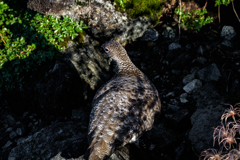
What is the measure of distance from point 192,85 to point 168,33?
2277mm

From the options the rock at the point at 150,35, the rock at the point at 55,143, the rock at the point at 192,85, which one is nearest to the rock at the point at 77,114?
the rock at the point at 55,143

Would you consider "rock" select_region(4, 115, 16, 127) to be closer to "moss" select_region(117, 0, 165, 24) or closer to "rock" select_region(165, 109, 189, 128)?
"rock" select_region(165, 109, 189, 128)

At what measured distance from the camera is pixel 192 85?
549 centimetres

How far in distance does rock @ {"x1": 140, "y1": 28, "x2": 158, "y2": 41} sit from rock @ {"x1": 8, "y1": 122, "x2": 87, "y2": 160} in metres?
3.88

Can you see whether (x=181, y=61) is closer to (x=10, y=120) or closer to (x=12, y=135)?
(x=12, y=135)

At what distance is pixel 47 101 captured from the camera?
18.0ft

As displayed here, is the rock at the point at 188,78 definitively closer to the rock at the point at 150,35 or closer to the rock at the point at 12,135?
the rock at the point at 150,35

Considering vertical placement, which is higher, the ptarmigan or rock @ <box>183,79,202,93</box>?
the ptarmigan

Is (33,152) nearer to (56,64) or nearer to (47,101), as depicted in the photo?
(47,101)

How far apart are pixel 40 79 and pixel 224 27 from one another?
6.09m

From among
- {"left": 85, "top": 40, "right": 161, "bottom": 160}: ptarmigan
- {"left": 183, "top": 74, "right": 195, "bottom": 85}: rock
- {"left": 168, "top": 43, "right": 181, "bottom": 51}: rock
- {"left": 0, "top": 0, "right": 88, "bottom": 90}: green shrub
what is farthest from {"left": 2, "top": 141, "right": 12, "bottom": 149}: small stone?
{"left": 168, "top": 43, "right": 181, "bottom": 51}: rock

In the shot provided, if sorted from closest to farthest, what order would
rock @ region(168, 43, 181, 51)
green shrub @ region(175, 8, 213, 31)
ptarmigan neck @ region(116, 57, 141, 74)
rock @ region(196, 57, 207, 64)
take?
ptarmigan neck @ region(116, 57, 141, 74), rock @ region(196, 57, 207, 64), green shrub @ region(175, 8, 213, 31), rock @ region(168, 43, 181, 51)

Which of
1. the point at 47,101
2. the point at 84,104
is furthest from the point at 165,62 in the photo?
the point at 47,101

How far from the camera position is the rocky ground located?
4.05 meters
